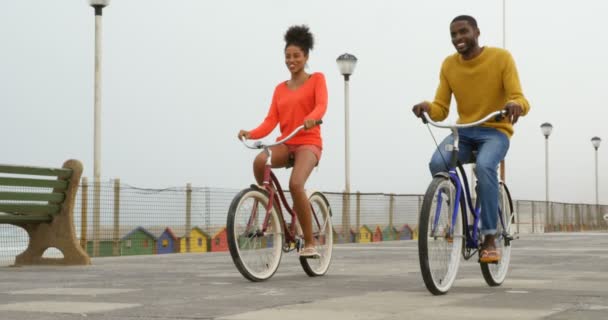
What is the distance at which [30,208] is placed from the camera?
9.96 m

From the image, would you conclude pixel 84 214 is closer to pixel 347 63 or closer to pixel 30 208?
pixel 30 208

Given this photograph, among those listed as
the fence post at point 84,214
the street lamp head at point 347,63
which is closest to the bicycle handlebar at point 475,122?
the fence post at point 84,214

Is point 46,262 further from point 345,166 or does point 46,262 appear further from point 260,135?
point 345,166

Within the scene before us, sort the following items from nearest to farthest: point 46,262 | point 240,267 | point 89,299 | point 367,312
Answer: point 367,312 → point 89,299 → point 240,267 → point 46,262

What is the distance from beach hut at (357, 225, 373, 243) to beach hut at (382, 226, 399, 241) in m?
0.80

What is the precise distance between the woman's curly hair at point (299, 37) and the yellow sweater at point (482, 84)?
61.2 inches

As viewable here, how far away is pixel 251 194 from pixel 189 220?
10116 mm

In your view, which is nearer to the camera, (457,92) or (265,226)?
(457,92)

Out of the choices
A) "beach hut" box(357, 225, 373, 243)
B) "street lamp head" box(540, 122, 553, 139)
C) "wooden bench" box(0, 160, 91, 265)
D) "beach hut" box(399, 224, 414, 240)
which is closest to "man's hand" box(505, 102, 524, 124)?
"wooden bench" box(0, 160, 91, 265)

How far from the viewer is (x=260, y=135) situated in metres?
8.00

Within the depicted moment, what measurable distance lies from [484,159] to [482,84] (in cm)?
56

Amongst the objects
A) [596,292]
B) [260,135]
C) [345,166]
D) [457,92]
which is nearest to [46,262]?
[260,135]

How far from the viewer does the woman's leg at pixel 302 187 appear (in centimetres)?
760

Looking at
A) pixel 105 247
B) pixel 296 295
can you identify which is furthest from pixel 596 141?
pixel 296 295
